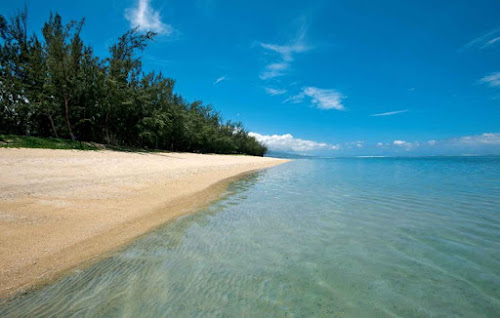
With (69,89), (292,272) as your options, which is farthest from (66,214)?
(69,89)

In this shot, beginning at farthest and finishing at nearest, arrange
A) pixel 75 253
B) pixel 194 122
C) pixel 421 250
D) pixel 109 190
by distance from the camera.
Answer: pixel 194 122 → pixel 109 190 → pixel 421 250 → pixel 75 253

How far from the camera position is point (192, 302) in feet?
11.1

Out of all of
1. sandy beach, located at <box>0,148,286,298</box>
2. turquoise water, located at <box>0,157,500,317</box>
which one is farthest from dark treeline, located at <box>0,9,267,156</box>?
turquoise water, located at <box>0,157,500,317</box>

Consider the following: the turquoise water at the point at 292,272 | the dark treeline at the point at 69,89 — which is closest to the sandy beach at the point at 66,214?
the turquoise water at the point at 292,272

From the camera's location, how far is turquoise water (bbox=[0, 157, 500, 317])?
10.7ft

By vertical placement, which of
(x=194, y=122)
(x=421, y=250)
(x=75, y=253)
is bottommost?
(x=75, y=253)

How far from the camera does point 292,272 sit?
14.1 ft

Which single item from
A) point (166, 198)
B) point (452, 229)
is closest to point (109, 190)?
point (166, 198)

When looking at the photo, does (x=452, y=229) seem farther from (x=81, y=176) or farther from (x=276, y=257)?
(x=81, y=176)

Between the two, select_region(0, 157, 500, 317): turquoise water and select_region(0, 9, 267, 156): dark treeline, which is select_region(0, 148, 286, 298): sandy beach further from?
select_region(0, 9, 267, 156): dark treeline

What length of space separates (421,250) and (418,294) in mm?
2049

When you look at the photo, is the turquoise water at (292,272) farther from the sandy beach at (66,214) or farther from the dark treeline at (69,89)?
the dark treeline at (69,89)

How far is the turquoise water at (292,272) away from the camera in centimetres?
325

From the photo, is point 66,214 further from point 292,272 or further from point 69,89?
point 69,89
